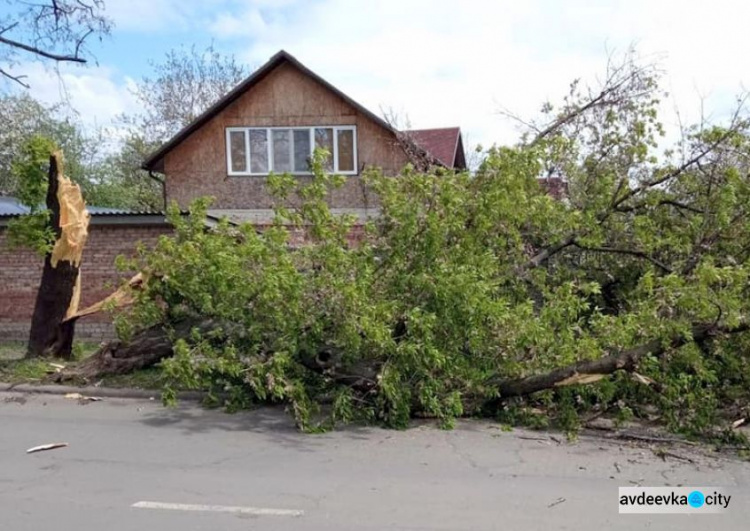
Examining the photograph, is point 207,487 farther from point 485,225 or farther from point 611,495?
point 485,225

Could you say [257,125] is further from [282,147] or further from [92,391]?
[92,391]

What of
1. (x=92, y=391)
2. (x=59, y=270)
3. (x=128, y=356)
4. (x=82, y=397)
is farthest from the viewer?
(x=59, y=270)

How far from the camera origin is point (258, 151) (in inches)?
707

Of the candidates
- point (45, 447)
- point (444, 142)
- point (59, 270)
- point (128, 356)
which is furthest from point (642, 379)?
point (444, 142)

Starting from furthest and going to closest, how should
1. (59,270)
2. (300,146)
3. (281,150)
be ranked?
→ (281,150) < (300,146) < (59,270)

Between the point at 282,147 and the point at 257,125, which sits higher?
the point at 257,125

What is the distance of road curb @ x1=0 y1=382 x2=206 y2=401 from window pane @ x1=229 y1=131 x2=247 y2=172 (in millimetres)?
10946

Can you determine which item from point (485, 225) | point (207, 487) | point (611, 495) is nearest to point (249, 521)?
point (207, 487)

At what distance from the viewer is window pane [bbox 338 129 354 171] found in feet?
57.3

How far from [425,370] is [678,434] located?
2562mm

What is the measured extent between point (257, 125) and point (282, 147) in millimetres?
985

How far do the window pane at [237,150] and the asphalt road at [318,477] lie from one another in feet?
40.1

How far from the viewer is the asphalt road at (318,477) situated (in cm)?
395

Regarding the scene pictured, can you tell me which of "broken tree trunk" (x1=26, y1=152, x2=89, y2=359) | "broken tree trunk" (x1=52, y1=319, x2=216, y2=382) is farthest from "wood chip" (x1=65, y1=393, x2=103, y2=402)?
"broken tree trunk" (x1=26, y1=152, x2=89, y2=359)
